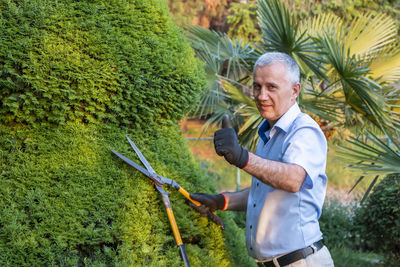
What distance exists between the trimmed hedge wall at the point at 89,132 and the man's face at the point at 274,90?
2.10ft

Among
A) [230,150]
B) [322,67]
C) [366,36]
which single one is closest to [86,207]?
[230,150]

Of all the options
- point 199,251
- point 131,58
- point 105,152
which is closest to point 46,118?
point 105,152

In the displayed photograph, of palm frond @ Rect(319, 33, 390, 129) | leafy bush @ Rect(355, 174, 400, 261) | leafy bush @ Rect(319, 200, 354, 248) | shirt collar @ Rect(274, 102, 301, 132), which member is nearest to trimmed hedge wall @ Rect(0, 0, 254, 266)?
shirt collar @ Rect(274, 102, 301, 132)

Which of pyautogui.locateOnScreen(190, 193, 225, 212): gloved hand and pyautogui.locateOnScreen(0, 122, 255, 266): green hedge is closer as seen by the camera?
pyautogui.locateOnScreen(0, 122, 255, 266): green hedge

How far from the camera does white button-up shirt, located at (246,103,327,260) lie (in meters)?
2.26

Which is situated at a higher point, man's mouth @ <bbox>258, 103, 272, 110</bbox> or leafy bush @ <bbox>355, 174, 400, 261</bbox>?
man's mouth @ <bbox>258, 103, 272, 110</bbox>

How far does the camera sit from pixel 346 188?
47.8 feet

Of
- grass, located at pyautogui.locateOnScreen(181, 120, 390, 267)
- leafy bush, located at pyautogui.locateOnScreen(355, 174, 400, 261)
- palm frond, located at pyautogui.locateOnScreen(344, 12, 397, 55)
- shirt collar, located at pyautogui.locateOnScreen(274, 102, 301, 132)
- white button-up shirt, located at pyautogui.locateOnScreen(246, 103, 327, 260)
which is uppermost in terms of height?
palm frond, located at pyautogui.locateOnScreen(344, 12, 397, 55)

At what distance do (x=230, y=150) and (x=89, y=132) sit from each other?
112 centimetres

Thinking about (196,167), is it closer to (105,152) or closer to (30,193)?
(105,152)

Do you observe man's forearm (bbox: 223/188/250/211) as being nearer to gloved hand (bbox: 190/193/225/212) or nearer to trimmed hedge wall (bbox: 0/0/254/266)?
gloved hand (bbox: 190/193/225/212)

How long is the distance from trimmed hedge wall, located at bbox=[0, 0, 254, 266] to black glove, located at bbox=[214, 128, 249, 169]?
80cm

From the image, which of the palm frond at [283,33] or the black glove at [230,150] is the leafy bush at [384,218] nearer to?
the palm frond at [283,33]

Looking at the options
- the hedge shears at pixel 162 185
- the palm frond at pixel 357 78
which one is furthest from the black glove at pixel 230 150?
the palm frond at pixel 357 78
